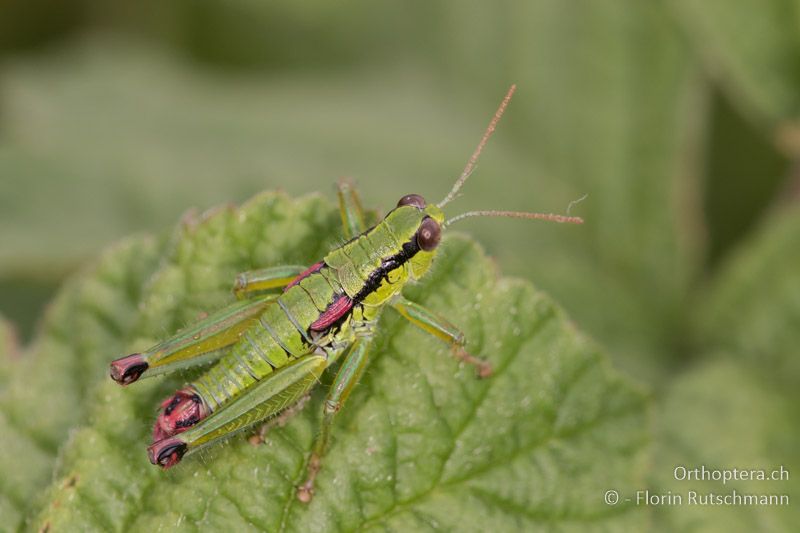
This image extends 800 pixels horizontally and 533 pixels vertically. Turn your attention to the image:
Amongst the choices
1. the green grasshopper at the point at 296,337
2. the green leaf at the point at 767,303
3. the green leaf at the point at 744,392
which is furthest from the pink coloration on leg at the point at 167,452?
the green leaf at the point at 767,303

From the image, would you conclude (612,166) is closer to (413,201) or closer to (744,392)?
(744,392)

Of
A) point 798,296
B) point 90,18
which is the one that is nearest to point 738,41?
point 798,296

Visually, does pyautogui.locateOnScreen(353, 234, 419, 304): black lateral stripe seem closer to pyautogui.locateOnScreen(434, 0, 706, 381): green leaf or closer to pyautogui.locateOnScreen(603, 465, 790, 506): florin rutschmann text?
pyautogui.locateOnScreen(434, 0, 706, 381): green leaf

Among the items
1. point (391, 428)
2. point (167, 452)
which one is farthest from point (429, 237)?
point (167, 452)

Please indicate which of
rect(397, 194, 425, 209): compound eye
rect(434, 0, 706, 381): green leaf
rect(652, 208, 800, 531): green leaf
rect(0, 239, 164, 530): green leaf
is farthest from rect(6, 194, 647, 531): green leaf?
rect(434, 0, 706, 381): green leaf

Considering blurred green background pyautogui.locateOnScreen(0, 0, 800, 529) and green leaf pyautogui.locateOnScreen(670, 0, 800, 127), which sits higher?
green leaf pyautogui.locateOnScreen(670, 0, 800, 127)

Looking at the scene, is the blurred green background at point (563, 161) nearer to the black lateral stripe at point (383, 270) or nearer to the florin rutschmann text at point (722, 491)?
the florin rutschmann text at point (722, 491)

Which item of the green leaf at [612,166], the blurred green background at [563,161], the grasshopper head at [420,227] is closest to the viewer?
the grasshopper head at [420,227]
